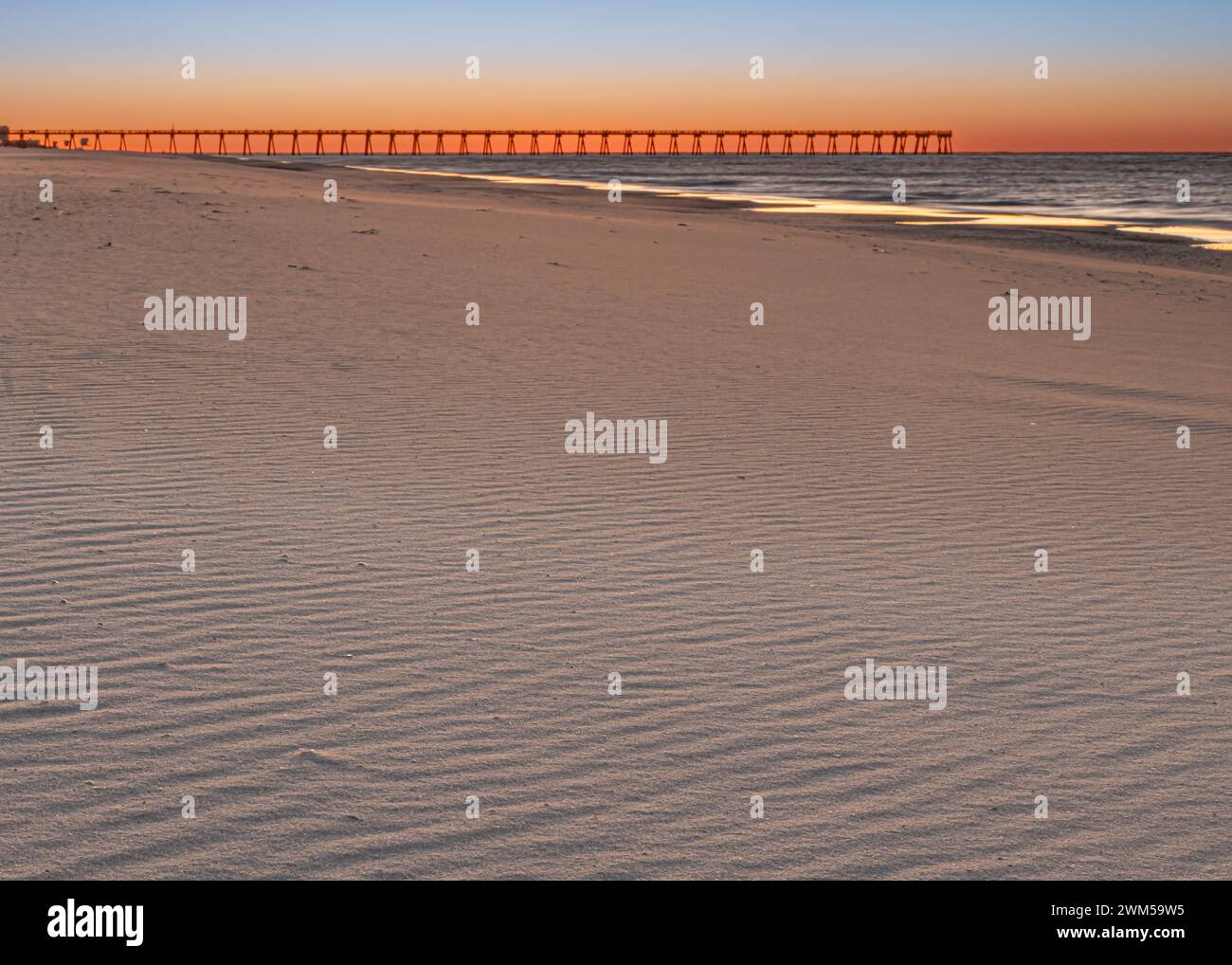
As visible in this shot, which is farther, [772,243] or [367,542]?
[772,243]

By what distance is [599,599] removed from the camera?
662 centimetres

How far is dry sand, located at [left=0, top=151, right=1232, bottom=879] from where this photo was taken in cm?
435

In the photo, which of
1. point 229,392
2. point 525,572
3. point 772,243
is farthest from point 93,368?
point 772,243

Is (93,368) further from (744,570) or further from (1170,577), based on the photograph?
(1170,577)

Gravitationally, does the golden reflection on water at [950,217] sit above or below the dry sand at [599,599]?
above

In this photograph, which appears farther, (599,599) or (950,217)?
(950,217)

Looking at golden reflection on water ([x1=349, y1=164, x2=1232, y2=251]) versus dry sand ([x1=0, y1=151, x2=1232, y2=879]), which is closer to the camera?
dry sand ([x1=0, y1=151, x2=1232, y2=879])

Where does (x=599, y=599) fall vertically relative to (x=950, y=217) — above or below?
below

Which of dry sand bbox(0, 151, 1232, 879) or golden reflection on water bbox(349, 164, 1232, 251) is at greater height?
golden reflection on water bbox(349, 164, 1232, 251)

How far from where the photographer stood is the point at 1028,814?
449 centimetres

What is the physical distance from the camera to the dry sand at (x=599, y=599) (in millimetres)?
4352

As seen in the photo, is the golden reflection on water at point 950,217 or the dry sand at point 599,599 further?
the golden reflection on water at point 950,217

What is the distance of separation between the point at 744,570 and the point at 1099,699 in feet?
7.16
